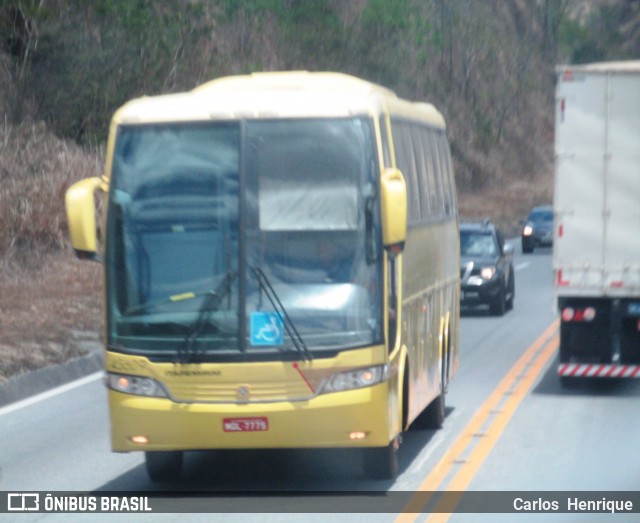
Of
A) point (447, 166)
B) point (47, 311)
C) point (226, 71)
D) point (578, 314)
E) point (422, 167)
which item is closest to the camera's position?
point (422, 167)

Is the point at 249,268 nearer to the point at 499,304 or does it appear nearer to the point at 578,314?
the point at 578,314

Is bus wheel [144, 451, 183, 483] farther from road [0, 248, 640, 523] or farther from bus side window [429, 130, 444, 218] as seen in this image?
bus side window [429, 130, 444, 218]

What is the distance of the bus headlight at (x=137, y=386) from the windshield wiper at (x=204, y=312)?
0.88 feet

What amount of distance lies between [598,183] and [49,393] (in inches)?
262

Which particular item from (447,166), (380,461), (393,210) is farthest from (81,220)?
(447,166)

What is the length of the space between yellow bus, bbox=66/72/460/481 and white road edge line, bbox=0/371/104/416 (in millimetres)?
5372

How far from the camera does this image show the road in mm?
10047

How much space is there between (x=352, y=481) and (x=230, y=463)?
1.39 metres

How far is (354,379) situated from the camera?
31.8 ft

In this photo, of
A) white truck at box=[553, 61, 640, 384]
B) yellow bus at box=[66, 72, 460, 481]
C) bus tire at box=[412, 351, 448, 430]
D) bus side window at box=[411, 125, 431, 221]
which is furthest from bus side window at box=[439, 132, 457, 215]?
yellow bus at box=[66, 72, 460, 481]

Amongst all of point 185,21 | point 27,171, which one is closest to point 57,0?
point 185,21

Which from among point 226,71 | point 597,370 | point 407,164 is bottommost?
point 597,370

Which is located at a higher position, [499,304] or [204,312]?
[204,312]

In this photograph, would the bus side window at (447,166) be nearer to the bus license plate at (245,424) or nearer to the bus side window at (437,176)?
the bus side window at (437,176)
